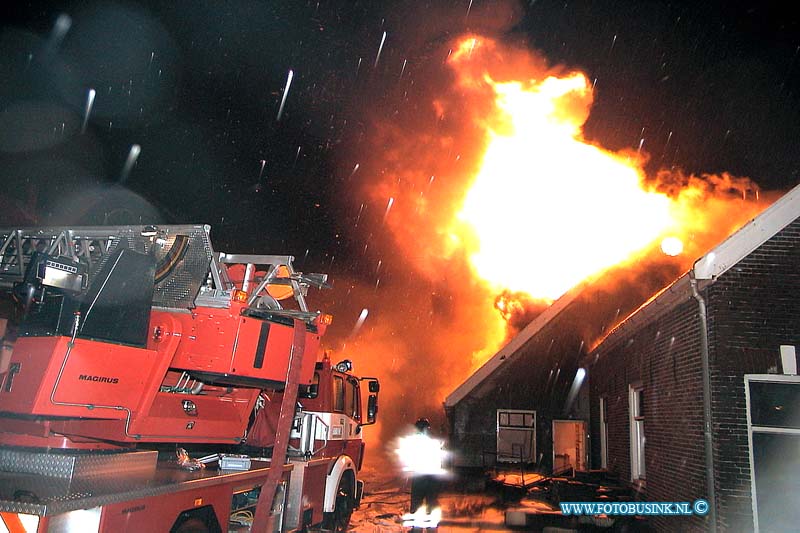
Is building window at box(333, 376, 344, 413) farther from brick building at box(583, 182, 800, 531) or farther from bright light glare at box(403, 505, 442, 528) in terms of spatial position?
brick building at box(583, 182, 800, 531)

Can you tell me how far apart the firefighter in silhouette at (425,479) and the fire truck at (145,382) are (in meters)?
3.98

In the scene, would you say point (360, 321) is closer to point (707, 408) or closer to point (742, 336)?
point (707, 408)

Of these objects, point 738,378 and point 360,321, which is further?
point 360,321

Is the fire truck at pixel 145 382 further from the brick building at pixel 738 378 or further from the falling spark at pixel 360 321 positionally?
the falling spark at pixel 360 321

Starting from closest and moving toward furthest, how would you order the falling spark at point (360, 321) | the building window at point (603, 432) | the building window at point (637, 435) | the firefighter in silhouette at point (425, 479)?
the firefighter in silhouette at point (425, 479)
the building window at point (637, 435)
the building window at point (603, 432)
the falling spark at point (360, 321)

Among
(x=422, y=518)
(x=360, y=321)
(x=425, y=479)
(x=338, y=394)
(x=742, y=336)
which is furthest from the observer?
(x=360, y=321)

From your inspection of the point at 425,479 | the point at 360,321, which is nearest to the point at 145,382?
the point at 425,479

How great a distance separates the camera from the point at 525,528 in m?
10.8

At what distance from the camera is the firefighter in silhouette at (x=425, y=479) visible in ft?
37.8

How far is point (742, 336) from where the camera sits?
7945mm

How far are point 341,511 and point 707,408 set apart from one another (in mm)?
5427

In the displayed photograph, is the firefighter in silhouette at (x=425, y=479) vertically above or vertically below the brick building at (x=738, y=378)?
below

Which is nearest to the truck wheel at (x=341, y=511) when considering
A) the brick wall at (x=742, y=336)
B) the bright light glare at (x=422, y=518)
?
the bright light glare at (x=422, y=518)

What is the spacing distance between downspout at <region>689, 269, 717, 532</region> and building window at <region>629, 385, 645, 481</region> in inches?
144
